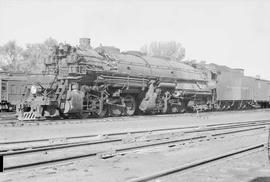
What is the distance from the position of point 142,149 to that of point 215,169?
285 centimetres

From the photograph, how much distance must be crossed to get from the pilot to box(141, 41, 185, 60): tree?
2150 inches

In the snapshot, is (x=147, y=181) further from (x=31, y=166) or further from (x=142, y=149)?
(x=142, y=149)

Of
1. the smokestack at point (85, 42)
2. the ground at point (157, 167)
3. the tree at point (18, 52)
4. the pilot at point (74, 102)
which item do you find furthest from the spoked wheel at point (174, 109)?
the tree at point (18, 52)

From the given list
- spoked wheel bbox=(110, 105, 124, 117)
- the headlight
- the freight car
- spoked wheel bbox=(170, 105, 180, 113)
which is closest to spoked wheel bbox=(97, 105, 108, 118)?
spoked wheel bbox=(110, 105, 124, 117)

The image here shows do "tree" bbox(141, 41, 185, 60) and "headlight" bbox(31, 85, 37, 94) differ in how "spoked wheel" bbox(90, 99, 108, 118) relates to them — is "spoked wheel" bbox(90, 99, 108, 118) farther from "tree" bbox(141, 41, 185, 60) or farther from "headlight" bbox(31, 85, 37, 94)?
"tree" bbox(141, 41, 185, 60)

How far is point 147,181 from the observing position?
5984 mm

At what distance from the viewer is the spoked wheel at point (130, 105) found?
69.4 feet

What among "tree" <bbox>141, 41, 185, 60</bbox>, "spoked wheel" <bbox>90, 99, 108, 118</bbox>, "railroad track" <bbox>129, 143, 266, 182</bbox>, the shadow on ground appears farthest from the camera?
"tree" <bbox>141, 41, 185, 60</bbox>

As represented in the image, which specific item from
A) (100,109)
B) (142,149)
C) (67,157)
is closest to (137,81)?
(100,109)

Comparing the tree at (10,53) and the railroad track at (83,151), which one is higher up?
the tree at (10,53)

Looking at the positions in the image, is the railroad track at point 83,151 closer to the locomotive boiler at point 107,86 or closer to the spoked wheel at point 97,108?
the locomotive boiler at point 107,86

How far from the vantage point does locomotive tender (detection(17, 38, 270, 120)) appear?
17375 mm

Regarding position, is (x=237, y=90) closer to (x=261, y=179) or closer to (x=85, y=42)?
(x=85, y=42)

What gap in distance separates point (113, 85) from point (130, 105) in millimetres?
2361
